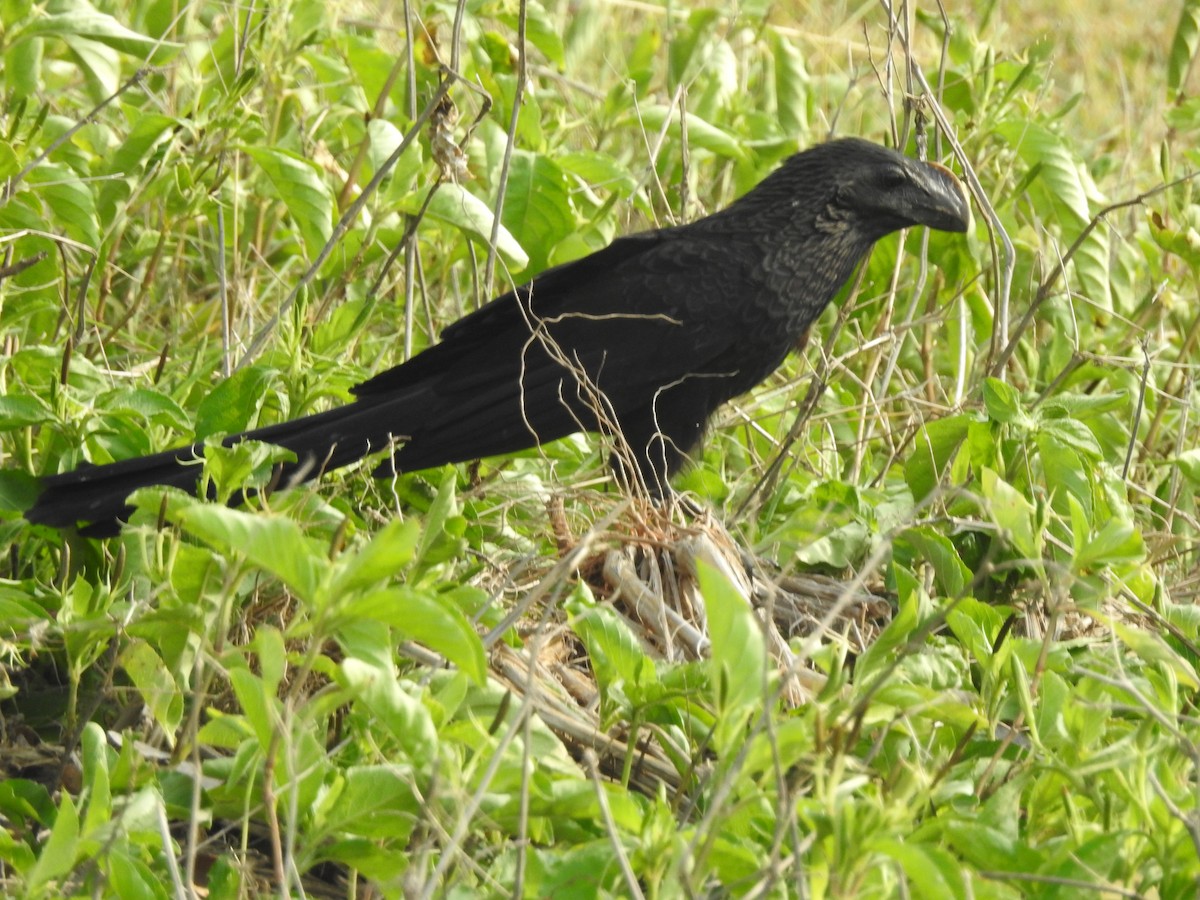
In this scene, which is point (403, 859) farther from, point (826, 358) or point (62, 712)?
point (826, 358)

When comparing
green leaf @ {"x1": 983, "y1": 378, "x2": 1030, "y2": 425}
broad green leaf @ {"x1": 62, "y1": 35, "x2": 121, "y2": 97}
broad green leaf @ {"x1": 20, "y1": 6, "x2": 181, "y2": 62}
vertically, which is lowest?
green leaf @ {"x1": 983, "y1": 378, "x2": 1030, "y2": 425}

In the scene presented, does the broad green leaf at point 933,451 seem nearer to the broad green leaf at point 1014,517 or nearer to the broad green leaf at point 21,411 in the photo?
the broad green leaf at point 1014,517

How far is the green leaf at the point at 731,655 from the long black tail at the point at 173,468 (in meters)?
0.78

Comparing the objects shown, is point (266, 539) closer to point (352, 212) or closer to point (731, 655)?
point (731, 655)

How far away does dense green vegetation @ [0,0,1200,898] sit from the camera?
1556mm

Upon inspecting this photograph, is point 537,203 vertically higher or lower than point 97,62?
lower

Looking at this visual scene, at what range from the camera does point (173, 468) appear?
7.95 ft

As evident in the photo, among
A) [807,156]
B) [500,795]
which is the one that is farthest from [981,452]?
[500,795]

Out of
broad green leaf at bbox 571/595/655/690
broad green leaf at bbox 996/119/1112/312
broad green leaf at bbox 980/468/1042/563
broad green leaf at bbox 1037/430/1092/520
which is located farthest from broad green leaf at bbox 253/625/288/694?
broad green leaf at bbox 996/119/1112/312

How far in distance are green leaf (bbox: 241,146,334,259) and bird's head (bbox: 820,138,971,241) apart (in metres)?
1.08

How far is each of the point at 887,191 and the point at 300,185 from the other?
1.24m

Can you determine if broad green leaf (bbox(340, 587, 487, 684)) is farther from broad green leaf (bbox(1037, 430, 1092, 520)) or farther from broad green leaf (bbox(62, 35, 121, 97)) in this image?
broad green leaf (bbox(62, 35, 121, 97))

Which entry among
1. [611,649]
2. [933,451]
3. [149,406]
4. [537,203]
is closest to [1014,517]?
[611,649]

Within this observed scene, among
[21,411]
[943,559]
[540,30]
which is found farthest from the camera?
[540,30]
